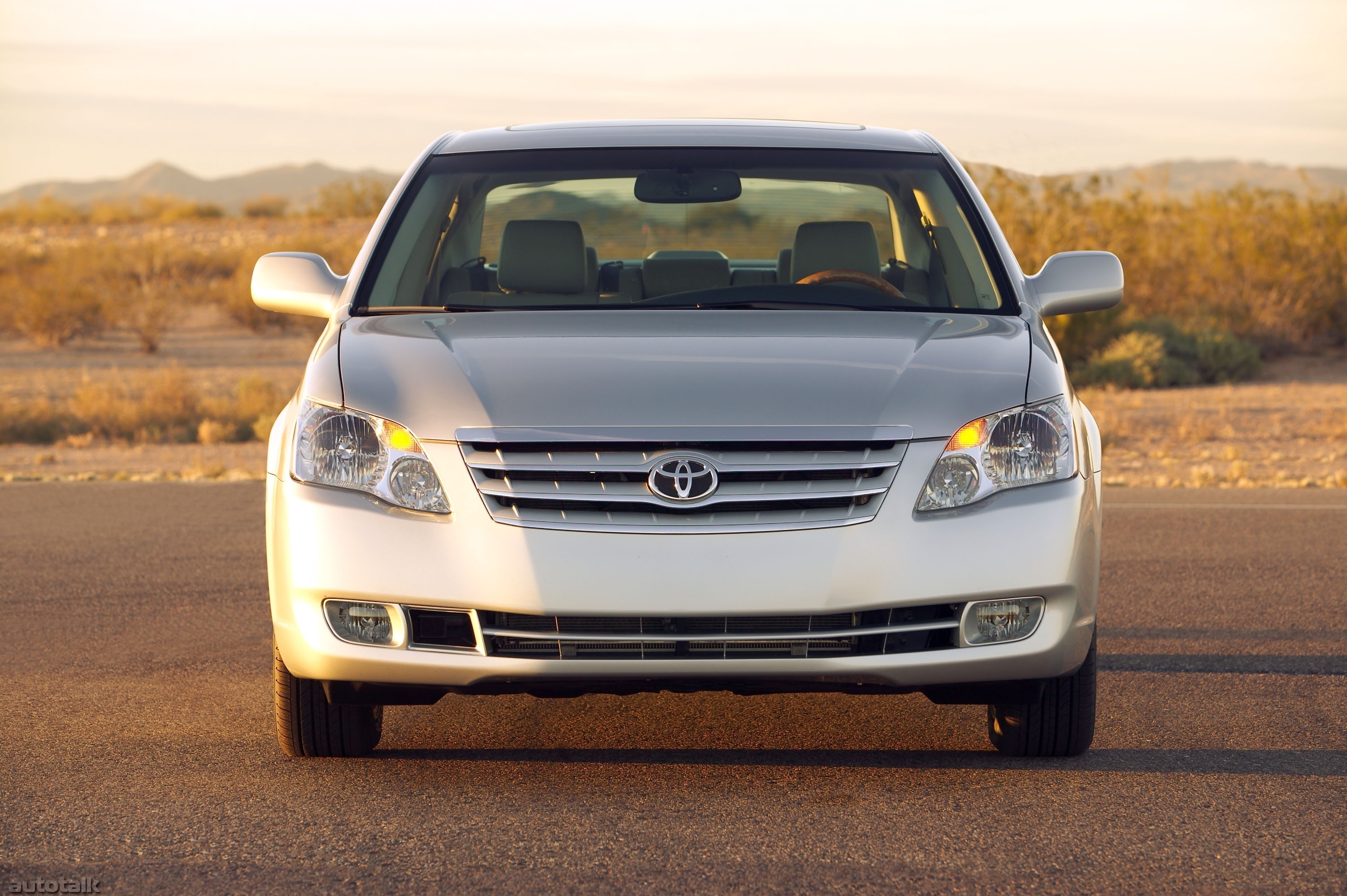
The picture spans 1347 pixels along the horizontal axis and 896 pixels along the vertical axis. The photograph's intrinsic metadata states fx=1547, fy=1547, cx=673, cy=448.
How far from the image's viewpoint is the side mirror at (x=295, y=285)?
4.90 meters

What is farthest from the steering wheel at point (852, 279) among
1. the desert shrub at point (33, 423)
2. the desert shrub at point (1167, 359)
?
the desert shrub at point (1167, 359)

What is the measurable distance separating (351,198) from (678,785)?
205ft

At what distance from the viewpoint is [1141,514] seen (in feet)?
30.6

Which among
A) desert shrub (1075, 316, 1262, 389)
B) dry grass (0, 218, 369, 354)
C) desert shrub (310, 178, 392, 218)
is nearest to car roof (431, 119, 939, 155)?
desert shrub (1075, 316, 1262, 389)

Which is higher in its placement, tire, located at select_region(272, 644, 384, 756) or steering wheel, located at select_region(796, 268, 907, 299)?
steering wheel, located at select_region(796, 268, 907, 299)

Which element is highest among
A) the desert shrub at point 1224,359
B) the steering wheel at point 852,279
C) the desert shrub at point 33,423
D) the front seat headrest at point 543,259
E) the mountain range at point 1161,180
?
the front seat headrest at point 543,259

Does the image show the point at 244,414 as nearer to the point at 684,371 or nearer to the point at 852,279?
the point at 852,279

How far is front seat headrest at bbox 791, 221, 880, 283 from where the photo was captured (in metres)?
5.16

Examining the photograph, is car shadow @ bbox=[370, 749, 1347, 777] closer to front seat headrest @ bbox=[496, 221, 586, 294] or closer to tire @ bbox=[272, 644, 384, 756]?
tire @ bbox=[272, 644, 384, 756]

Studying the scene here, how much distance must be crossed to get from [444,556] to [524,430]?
35 cm

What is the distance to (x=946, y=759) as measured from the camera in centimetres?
430

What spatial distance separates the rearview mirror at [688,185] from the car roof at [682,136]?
99 millimetres

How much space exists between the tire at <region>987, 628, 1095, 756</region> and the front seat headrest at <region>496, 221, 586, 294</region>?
1.89m

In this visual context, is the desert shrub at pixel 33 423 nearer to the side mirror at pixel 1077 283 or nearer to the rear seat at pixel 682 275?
the rear seat at pixel 682 275
